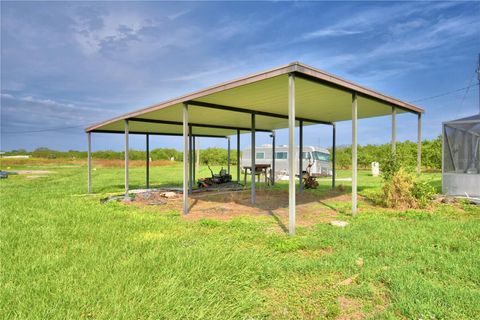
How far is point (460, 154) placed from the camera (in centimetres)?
1006

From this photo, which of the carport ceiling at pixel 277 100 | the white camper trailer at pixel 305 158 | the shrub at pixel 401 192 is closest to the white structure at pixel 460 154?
the carport ceiling at pixel 277 100

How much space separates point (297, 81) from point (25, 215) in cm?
682

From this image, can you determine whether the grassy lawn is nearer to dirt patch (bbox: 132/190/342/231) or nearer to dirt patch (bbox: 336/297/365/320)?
dirt patch (bbox: 336/297/365/320)

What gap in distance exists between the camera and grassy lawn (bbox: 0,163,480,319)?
2.73 meters

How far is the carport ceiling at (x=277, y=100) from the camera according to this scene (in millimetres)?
5668

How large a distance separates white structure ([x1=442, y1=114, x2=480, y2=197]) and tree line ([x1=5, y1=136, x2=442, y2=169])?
3.88 ft

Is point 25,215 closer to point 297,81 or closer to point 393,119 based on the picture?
point 297,81

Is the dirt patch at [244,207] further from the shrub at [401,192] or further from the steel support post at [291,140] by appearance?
the shrub at [401,192]

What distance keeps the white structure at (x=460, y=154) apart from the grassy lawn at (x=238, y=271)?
13.0ft

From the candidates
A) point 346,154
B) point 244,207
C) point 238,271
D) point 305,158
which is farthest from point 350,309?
point 346,154

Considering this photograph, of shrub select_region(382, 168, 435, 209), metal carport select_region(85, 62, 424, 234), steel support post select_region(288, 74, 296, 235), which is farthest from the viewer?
shrub select_region(382, 168, 435, 209)

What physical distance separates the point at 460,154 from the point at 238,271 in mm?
10019

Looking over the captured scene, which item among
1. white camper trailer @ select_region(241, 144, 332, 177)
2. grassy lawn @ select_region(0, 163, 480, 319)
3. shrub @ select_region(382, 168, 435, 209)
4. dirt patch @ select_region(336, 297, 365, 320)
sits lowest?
dirt patch @ select_region(336, 297, 365, 320)

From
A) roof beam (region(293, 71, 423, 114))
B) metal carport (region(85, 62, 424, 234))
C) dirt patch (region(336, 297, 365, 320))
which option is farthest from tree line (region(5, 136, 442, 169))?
dirt patch (region(336, 297, 365, 320))
